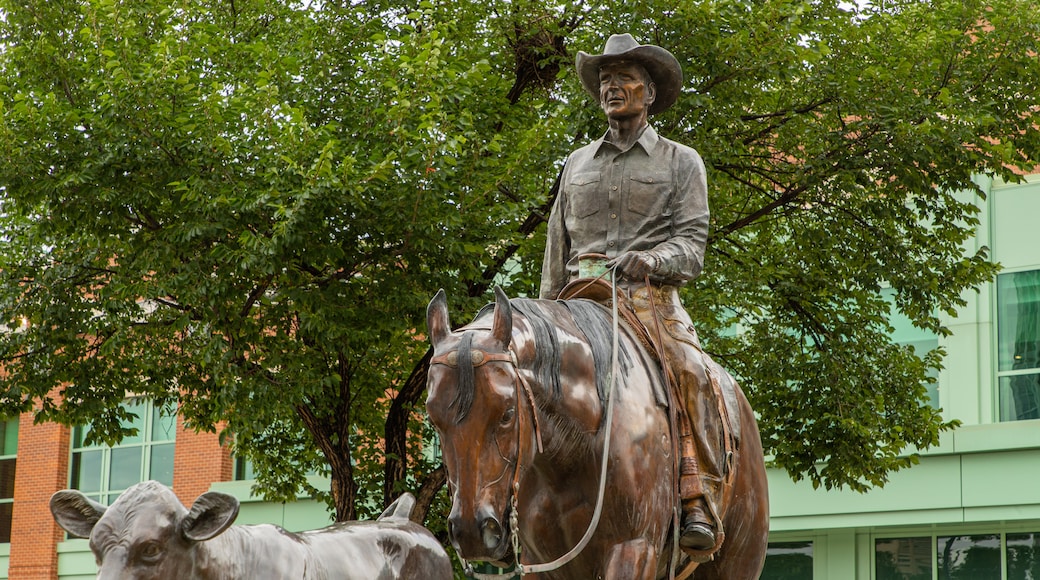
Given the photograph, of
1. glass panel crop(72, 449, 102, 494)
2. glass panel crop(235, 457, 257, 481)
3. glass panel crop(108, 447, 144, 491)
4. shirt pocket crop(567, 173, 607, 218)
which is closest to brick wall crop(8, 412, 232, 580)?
glass panel crop(72, 449, 102, 494)

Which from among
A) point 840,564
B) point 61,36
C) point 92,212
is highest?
point 61,36

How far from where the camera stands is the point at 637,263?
6078 millimetres

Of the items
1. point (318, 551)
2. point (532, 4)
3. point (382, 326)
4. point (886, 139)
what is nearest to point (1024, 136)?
point (886, 139)

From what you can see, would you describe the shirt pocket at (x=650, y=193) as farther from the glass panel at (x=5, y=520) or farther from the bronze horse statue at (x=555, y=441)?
the glass panel at (x=5, y=520)

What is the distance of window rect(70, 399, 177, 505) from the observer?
29875 millimetres

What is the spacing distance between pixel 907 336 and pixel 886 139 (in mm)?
8852

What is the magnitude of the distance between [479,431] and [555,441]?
528 mm

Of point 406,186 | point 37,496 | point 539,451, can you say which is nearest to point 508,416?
point 539,451

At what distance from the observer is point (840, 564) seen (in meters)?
23.3

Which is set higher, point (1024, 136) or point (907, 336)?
point (1024, 136)

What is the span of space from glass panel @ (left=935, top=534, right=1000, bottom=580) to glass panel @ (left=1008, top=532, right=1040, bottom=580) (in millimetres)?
220

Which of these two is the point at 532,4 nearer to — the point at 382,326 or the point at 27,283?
the point at 382,326

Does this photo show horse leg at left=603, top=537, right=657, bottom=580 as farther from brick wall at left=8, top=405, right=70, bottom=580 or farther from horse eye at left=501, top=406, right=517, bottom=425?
brick wall at left=8, top=405, right=70, bottom=580

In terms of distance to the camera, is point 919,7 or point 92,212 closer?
point 92,212
